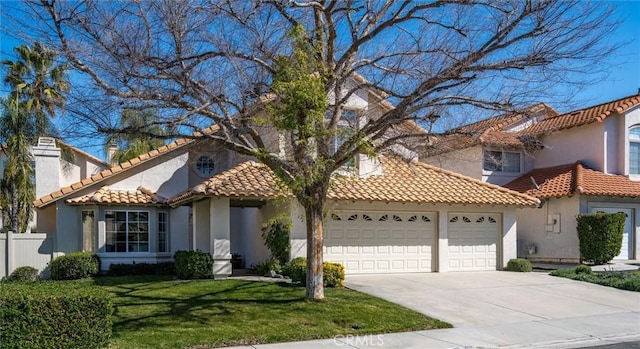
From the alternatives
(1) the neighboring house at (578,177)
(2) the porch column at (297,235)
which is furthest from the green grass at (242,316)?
(1) the neighboring house at (578,177)

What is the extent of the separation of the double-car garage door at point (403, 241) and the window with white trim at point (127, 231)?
22.3ft

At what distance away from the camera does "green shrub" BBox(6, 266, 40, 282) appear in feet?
60.7

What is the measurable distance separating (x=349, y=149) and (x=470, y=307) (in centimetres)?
470

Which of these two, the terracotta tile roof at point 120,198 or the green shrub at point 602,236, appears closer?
the terracotta tile roof at point 120,198

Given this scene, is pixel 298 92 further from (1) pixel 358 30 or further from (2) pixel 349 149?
(1) pixel 358 30

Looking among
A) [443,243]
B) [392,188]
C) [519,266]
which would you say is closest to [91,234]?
[392,188]

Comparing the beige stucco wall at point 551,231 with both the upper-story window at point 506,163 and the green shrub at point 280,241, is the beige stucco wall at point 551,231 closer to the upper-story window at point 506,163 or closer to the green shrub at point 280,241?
the upper-story window at point 506,163

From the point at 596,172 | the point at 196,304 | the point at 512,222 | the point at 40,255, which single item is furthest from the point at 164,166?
the point at 596,172

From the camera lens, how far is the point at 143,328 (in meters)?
10.9

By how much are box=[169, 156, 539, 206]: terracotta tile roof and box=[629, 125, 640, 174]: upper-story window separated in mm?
5875

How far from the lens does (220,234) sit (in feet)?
57.6

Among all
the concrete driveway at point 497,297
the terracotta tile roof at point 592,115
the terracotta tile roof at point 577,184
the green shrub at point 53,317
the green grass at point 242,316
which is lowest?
the concrete driveway at point 497,297

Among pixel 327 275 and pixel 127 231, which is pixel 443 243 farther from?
pixel 127 231

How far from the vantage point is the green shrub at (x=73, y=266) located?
18562 millimetres
